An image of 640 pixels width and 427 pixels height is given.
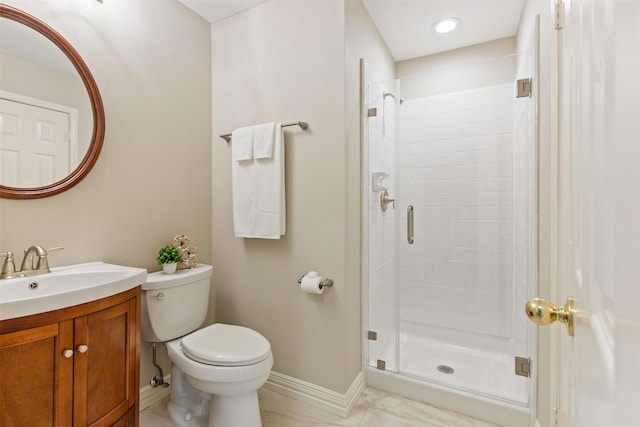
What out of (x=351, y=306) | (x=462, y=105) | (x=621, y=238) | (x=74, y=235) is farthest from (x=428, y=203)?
(x=74, y=235)

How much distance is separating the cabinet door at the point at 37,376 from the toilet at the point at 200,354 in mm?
505

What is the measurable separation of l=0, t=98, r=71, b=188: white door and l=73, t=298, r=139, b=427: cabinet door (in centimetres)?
72

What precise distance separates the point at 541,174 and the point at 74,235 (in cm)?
230

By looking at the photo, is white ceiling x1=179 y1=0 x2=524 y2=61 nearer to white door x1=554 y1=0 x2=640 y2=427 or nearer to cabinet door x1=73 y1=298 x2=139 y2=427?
white door x1=554 y1=0 x2=640 y2=427

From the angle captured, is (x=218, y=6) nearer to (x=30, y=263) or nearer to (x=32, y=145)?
(x=32, y=145)

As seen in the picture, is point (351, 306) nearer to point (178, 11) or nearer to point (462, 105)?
Result: point (462, 105)

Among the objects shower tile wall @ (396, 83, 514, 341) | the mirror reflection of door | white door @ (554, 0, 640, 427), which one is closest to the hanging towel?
the mirror reflection of door

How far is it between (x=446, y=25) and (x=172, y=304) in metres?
2.58

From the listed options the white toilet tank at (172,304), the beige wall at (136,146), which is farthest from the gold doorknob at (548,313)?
the beige wall at (136,146)

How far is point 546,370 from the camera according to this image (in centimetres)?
132

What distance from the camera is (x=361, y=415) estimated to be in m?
1.63

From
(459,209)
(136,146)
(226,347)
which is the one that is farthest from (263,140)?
(459,209)

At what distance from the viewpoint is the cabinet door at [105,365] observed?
1000mm

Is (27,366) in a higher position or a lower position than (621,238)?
lower
